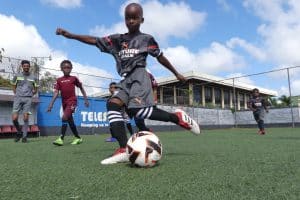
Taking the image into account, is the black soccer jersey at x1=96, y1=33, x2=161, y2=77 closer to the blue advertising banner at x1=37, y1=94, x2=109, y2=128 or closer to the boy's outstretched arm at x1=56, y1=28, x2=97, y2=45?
the boy's outstretched arm at x1=56, y1=28, x2=97, y2=45

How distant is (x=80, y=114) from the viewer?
50.4ft

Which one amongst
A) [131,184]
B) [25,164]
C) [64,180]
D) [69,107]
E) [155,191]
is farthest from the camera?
[69,107]

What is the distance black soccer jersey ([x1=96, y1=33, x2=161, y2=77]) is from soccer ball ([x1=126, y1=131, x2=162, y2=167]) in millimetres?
843

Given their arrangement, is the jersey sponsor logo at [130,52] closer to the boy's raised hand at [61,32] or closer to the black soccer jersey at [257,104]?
the boy's raised hand at [61,32]

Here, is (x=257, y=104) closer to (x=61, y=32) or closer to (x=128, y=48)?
(x=128, y=48)

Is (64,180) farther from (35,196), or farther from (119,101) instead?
(119,101)

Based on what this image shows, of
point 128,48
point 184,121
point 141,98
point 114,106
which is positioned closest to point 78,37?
point 128,48

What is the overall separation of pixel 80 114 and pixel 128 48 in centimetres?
1165

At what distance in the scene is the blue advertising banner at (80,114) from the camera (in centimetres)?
1365

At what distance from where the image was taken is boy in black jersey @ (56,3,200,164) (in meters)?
3.96

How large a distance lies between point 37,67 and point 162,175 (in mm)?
15008

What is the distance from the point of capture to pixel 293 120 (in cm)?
2139

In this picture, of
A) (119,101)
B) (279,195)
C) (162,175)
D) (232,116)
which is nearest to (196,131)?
(119,101)

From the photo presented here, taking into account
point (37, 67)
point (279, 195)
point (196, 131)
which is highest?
point (37, 67)
